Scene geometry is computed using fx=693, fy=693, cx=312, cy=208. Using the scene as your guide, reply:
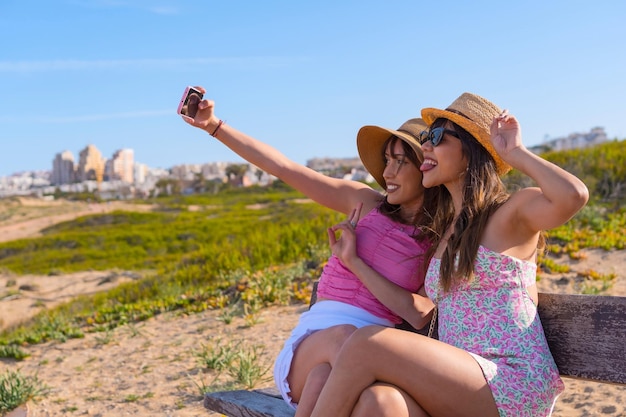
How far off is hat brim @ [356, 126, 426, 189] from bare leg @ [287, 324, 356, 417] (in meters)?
0.78

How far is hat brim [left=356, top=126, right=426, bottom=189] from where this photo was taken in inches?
118

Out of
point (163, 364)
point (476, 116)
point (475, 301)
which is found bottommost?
point (163, 364)


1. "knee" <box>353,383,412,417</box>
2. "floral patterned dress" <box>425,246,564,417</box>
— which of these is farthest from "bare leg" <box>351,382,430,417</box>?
"floral patterned dress" <box>425,246,564,417</box>

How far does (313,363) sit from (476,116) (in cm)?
107

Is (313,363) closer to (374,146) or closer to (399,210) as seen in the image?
(399,210)

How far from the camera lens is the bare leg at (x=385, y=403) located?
2.01 m

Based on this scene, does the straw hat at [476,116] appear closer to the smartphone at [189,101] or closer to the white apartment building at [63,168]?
the smartphone at [189,101]

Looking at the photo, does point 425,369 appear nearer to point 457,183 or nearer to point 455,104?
point 457,183

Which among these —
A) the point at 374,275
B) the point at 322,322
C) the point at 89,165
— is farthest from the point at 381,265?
the point at 89,165

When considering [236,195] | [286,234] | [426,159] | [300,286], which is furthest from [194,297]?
[236,195]

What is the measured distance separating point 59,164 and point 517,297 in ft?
463

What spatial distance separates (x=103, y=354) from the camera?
5.85 m

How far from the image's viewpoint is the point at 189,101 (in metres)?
3.21

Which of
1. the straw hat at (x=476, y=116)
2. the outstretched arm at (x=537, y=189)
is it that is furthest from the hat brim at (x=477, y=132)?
the outstretched arm at (x=537, y=189)
